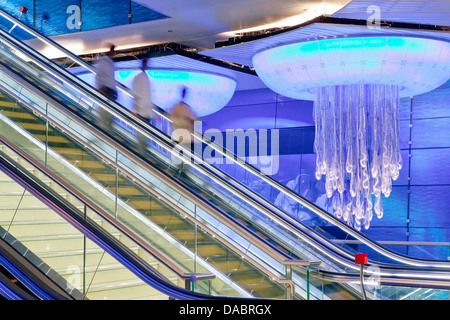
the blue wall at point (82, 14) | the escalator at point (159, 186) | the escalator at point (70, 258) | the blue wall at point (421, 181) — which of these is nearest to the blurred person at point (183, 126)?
the escalator at point (159, 186)

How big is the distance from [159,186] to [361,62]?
3.93 meters

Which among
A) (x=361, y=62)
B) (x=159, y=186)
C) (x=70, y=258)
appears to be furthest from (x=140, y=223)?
(x=361, y=62)

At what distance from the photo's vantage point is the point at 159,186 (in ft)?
20.5

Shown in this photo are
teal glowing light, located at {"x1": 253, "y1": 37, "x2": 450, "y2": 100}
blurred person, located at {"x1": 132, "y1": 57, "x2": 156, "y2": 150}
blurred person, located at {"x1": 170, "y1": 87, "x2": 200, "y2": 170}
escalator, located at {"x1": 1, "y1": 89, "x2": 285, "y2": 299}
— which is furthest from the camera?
blurred person, located at {"x1": 132, "y1": 57, "x2": 156, "y2": 150}

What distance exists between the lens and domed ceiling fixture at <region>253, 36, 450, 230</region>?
873 cm

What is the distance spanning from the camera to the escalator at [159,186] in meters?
5.90

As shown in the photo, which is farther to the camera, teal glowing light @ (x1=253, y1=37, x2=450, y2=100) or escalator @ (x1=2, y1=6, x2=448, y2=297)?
teal glowing light @ (x1=253, y1=37, x2=450, y2=100)

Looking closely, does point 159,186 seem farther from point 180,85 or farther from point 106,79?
point 180,85

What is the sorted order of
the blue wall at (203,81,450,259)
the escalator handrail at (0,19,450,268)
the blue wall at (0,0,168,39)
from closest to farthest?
the escalator handrail at (0,19,450,268)
the blue wall at (0,0,168,39)
the blue wall at (203,81,450,259)

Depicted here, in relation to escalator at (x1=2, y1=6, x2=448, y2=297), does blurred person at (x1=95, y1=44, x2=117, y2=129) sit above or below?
above

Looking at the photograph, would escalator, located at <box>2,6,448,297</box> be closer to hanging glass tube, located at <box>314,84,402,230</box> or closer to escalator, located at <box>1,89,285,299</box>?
escalator, located at <box>1,89,285,299</box>

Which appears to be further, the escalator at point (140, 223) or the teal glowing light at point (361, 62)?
the teal glowing light at point (361, 62)

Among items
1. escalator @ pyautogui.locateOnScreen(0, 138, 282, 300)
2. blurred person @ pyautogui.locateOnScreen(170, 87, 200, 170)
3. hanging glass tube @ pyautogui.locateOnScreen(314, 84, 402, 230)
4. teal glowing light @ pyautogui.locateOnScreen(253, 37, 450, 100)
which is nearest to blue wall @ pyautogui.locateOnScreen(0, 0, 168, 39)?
blurred person @ pyautogui.locateOnScreen(170, 87, 200, 170)

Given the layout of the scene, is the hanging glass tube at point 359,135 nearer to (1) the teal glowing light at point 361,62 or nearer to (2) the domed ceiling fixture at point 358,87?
(2) the domed ceiling fixture at point 358,87
